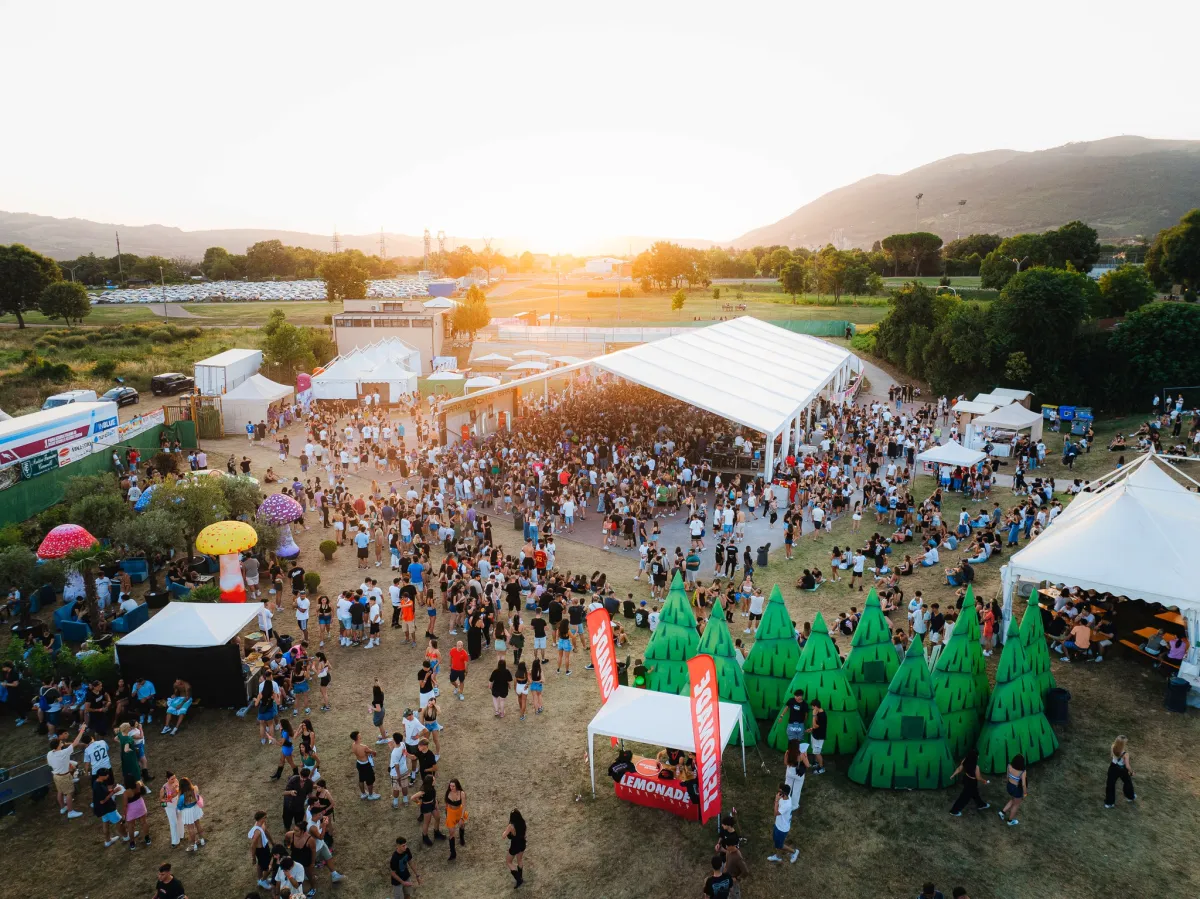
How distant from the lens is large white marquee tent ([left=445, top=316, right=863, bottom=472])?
874 inches

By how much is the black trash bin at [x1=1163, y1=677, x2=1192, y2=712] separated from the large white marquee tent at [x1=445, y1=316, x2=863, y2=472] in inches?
457

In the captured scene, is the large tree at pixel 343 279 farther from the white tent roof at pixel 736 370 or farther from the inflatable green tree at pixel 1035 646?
the inflatable green tree at pixel 1035 646

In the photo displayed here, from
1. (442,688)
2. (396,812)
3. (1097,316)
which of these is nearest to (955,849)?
(396,812)

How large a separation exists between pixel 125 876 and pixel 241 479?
11.6 m

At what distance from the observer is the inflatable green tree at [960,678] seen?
960cm

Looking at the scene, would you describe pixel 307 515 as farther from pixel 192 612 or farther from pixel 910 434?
pixel 910 434

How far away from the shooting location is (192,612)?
11.7 m

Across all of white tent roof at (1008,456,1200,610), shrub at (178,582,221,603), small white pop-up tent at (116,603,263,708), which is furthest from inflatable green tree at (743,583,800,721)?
shrub at (178,582,221,603)

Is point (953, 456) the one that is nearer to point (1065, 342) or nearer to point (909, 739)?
point (909, 739)

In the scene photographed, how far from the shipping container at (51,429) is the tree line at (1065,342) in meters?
37.1

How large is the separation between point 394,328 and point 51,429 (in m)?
23.6

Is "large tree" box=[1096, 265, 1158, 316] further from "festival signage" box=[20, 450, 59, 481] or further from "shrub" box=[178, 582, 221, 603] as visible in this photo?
"festival signage" box=[20, 450, 59, 481]

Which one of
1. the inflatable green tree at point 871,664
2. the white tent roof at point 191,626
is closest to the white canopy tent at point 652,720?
the inflatable green tree at point 871,664

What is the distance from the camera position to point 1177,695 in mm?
10719
